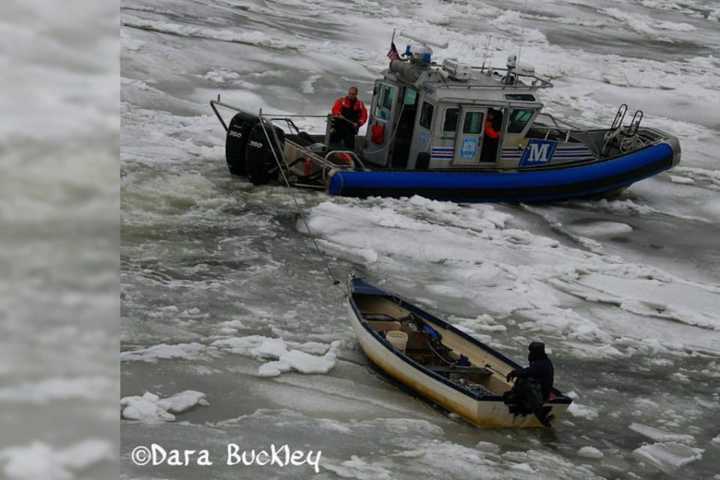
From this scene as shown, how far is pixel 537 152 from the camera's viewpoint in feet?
33.2

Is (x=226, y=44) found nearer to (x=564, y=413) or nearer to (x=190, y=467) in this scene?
(x=564, y=413)

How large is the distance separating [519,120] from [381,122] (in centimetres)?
132

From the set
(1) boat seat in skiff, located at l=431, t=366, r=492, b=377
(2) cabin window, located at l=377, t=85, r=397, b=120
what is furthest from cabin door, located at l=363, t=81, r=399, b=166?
(1) boat seat in skiff, located at l=431, t=366, r=492, b=377

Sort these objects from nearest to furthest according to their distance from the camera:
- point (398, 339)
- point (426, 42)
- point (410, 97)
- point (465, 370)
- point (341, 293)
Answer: point (465, 370)
point (398, 339)
point (341, 293)
point (410, 97)
point (426, 42)

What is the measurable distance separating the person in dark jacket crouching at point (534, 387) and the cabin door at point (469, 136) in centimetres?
459

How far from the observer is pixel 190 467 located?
357 cm

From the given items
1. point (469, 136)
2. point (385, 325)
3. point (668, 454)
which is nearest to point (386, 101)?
point (469, 136)

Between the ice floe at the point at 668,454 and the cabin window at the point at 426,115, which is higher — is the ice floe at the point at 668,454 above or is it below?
below

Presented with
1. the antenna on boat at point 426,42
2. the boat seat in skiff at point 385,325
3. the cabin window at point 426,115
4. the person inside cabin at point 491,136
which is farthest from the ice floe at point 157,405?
the antenna on boat at point 426,42

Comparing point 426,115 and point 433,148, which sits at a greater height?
point 426,115

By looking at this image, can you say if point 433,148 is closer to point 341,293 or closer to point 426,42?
point 341,293

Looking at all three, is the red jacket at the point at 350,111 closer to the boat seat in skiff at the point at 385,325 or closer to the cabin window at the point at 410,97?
the cabin window at the point at 410,97

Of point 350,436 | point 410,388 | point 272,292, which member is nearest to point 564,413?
point 410,388

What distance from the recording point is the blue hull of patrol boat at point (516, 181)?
9.16m
